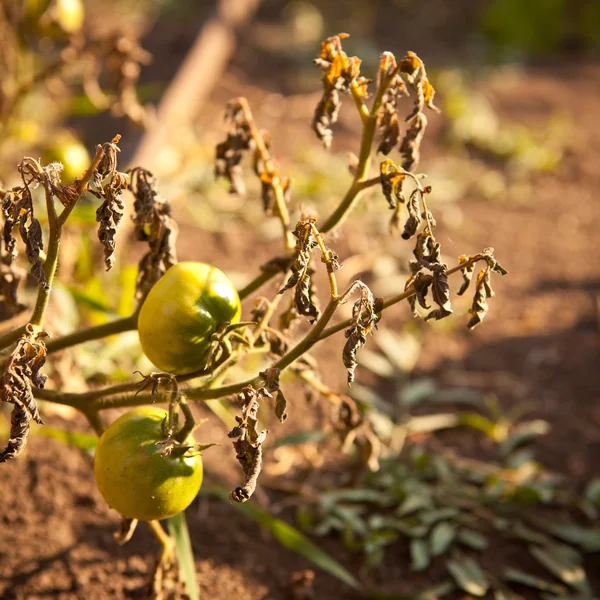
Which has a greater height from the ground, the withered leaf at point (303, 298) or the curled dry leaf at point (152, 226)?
the curled dry leaf at point (152, 226)

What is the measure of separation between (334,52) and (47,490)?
1.33 meters

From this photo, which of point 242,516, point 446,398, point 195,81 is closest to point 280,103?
point 195,81

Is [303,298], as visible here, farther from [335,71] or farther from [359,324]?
[335,71]

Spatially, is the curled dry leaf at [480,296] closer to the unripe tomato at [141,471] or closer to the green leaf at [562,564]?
the unripe tomato at [141,471]

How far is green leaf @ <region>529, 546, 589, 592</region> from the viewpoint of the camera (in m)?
2.10

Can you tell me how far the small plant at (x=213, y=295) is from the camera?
1226mm

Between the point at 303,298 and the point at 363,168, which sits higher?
the point at 363,168

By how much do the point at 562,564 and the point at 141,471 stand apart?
136 cm

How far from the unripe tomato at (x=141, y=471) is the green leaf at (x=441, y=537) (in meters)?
0.99

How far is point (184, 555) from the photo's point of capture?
163cm

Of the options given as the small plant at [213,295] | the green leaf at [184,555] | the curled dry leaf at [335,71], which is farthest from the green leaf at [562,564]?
the curled dry leaf at [335,71]

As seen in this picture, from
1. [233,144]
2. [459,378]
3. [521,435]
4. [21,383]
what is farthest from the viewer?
[459,378]

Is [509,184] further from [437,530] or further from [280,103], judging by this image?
[437,530]

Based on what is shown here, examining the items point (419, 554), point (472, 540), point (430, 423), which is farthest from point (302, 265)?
point (430, 423)
